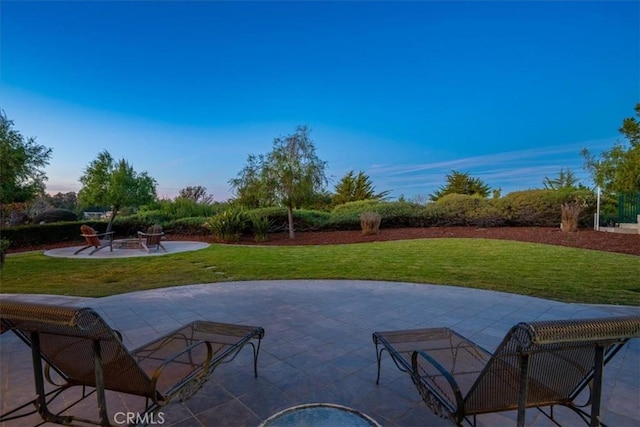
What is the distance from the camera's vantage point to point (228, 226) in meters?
12.8

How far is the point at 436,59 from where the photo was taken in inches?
390

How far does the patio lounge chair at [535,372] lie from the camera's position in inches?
46.5

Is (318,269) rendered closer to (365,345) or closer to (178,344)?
(365,345)

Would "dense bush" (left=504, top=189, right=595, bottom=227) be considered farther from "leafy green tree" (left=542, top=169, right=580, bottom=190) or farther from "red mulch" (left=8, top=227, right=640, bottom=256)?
"leafy green tree" (left=542, top=169, right=580, bottom=190)

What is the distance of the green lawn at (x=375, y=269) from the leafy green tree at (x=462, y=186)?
19610 millimetres

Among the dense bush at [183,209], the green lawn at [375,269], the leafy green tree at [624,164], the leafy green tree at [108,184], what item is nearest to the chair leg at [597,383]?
the green lawn at [375,269]

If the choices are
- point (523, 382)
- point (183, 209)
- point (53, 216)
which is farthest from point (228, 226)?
point (53, 216)

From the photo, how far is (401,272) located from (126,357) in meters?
5.69

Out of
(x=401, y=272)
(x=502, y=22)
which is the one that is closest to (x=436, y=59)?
(x=502, y=22)

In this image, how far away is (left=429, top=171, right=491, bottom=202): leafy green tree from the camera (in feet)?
93.0

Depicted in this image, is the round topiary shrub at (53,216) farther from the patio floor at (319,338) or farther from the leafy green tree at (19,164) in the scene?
the patio floor at (319,338)

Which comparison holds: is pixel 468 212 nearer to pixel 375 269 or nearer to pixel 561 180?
pixel 375 269

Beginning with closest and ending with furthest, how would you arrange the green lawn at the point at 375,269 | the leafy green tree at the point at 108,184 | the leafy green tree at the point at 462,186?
1. the green lawn at the point at 375,269
2. the leafy green tree at the point at 108,184
3. the leafy green tree at the point at 462,186

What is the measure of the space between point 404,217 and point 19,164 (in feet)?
44.3
